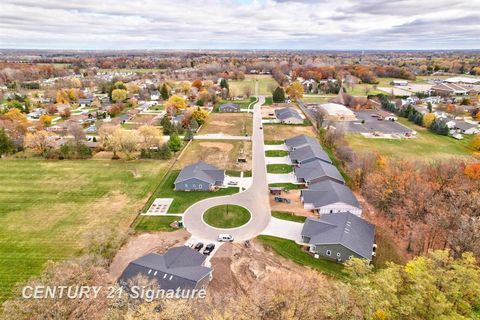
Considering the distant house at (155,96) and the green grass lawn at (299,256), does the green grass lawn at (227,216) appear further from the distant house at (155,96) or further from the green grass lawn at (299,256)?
the distant house at (155,96)

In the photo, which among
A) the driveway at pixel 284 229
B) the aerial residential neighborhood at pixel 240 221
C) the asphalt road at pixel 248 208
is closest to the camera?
the aerial residential neighborhood at pixel 240 221

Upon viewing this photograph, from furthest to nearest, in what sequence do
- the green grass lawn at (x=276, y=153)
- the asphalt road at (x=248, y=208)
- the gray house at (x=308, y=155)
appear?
the green grass lawn at (x=276, y=153) → the gray house at (x=308, y=155) → the asphalt road at (x=248, y=208)

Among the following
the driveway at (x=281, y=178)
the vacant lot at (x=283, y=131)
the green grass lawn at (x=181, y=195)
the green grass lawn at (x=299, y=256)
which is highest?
the vacant lot at (x=283, y=131)

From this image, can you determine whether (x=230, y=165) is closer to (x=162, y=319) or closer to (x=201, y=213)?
(x=201, y=213)

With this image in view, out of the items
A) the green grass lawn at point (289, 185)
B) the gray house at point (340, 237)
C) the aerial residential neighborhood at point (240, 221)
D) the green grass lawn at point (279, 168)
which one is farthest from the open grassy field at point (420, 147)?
the gray house at point (340, 237)

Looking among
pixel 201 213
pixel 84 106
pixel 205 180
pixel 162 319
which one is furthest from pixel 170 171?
pixel 84 106

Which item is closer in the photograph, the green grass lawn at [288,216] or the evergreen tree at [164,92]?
the green grass lawn at [288,216]

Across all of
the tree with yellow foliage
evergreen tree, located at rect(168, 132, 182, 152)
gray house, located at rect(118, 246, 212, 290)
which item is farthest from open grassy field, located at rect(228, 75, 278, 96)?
gray house, located at rect(118, 246, 212, 290)
